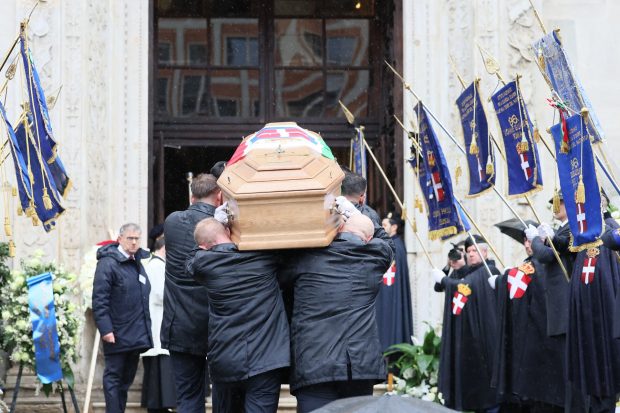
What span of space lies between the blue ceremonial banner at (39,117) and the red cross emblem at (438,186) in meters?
3.25

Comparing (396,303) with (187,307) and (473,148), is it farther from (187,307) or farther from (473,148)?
(187,307)

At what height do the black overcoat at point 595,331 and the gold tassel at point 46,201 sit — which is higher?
the gold tassel at point 46,201

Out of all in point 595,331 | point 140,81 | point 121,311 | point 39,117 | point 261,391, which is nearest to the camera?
point 261,391

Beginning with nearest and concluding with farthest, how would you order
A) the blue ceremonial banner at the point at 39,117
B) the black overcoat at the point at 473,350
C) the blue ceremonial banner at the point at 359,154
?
1. the blue ceremonial banner at the point at 39,117
2. the black overcoat at the point at 473,350
3. the blue ceremonial banner at the point at 359,154

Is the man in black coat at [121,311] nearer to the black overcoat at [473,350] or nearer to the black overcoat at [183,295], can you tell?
the black overcoat at [473,350]

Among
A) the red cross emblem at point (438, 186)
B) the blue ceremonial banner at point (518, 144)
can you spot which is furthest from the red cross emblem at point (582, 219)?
the red cross emblem at point (438, 186)

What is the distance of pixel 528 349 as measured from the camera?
34.6 ft

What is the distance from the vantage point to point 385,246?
7.29 metres

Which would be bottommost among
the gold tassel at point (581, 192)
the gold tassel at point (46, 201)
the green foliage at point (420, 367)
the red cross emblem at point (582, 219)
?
the green foliage at point (420, 367)

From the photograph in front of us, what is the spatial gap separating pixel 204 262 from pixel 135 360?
16.3 ft

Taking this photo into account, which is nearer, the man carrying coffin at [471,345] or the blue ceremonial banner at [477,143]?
the blue ceremonial banner at [477,143]

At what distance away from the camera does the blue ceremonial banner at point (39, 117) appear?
33.4 feet

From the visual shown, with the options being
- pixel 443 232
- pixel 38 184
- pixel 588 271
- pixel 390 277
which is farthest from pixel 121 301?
pixel 588 271

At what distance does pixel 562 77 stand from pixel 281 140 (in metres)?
2.32
